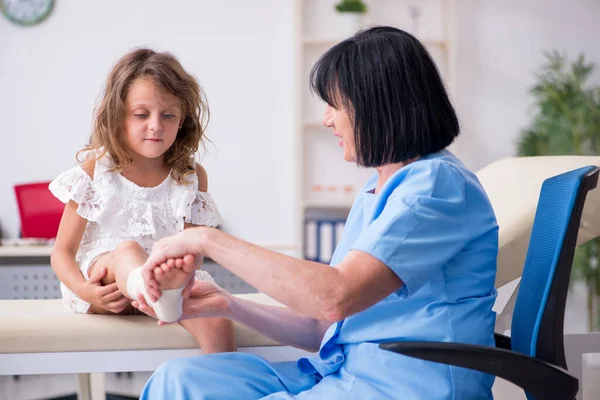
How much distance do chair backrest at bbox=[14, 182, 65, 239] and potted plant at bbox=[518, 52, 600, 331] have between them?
101 inches

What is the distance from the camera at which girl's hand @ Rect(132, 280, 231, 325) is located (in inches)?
51.5

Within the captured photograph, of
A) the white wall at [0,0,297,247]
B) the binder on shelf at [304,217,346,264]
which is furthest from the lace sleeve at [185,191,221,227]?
the white wall at [0,0,297,247]

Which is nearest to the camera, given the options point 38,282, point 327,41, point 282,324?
point 282,324

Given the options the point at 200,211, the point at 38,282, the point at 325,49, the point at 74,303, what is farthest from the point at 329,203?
the point at 74,303

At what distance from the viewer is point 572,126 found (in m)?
3.96

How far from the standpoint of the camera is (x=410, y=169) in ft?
3.68

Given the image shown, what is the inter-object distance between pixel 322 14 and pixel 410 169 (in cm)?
353

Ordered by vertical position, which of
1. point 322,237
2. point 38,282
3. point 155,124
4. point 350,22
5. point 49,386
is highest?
point 350,22

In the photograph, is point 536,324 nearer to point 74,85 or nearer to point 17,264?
point 17,264

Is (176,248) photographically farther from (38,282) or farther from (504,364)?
(38,282)

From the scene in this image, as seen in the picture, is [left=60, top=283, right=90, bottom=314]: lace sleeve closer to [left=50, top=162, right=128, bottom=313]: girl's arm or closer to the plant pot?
[left=50, top=162, right=128, bottom=313]: girl's arm

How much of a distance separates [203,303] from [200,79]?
11.0ft

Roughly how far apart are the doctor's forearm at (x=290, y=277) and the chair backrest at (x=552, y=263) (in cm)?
34

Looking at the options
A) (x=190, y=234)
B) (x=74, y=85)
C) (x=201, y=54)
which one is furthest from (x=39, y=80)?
(x=190, y=234)
